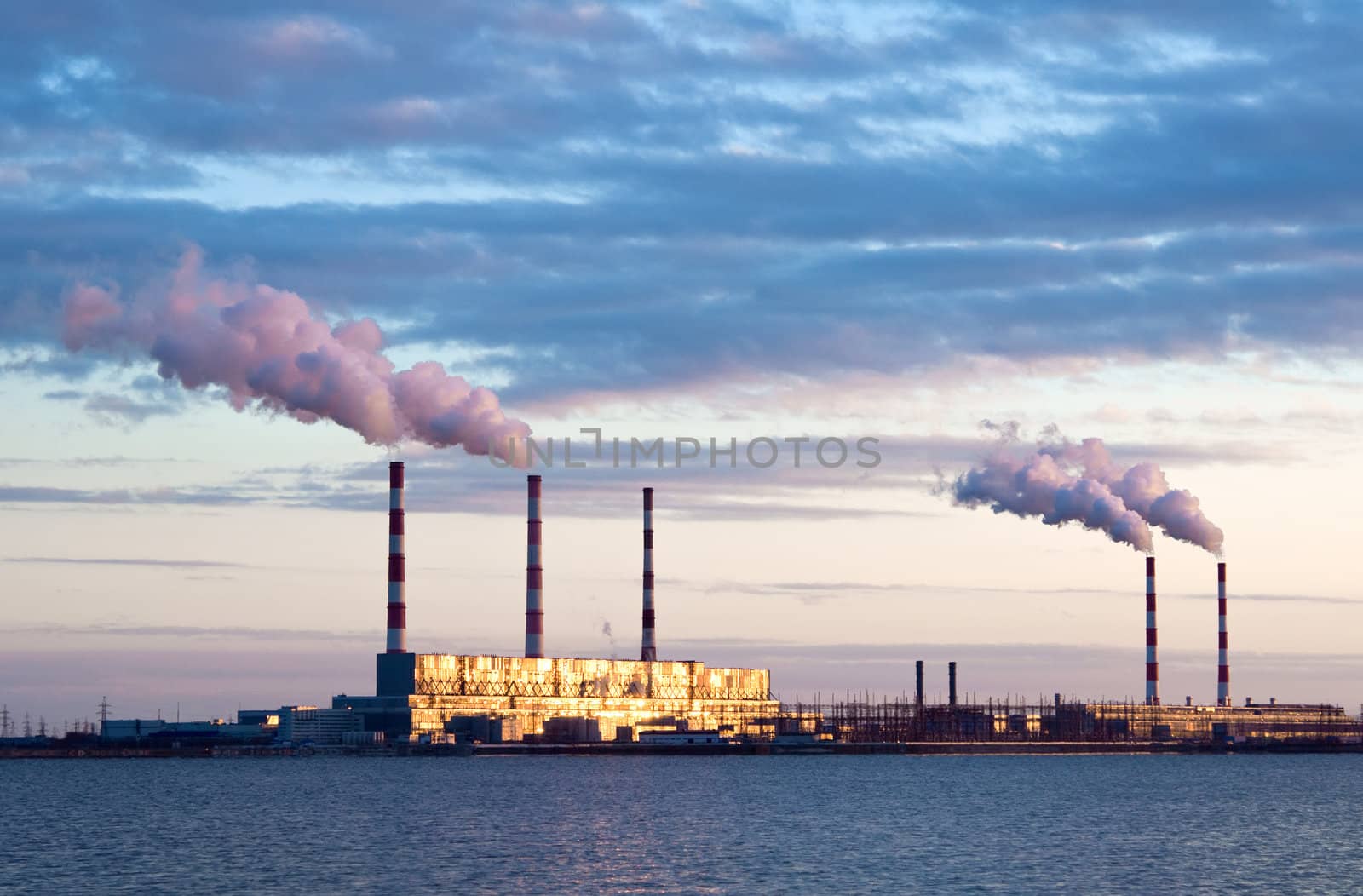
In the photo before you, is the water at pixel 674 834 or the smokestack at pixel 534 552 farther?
the smokestack at pixel 534 552

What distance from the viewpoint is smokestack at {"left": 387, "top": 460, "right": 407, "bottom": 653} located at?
16625 centimetres

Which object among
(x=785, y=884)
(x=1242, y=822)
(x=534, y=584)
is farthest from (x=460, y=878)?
(x=534, y=584)

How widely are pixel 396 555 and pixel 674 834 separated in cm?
7451

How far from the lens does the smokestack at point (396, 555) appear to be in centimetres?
16625

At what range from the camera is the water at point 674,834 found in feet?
254

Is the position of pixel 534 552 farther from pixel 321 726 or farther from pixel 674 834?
pixel 674 834

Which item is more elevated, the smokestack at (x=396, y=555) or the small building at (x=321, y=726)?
the smokestack at (x=396, y=555)

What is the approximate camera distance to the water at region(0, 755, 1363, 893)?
254 ft

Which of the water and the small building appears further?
the small building

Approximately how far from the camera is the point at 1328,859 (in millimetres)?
87625

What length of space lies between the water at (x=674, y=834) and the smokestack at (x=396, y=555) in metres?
14.7

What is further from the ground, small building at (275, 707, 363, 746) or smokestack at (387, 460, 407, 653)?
smokestack at (387, 460, 407, 653)

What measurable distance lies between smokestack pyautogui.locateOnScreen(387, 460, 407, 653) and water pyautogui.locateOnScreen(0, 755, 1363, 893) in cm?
1471

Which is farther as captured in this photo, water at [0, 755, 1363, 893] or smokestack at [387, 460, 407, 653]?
smokestack at [387, 460, 407, 653]
